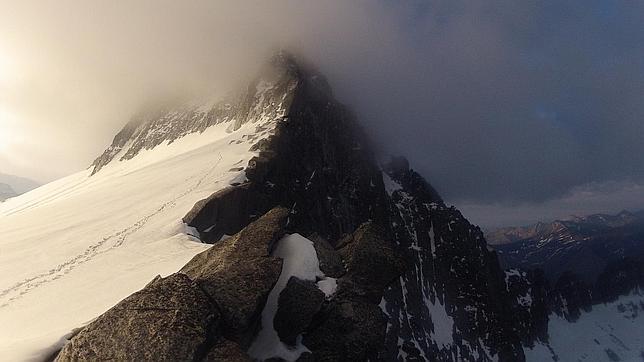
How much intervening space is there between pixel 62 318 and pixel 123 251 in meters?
11.8

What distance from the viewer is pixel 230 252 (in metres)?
18.6

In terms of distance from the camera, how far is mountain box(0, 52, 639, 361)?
13.4 m

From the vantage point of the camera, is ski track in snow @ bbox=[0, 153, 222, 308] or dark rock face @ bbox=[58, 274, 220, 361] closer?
dark rock face @ bbox=[58, 274, 220, 361]

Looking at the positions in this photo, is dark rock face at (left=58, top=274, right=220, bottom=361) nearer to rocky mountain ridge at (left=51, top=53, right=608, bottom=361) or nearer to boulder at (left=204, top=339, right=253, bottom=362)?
rocky mountain ridge at (left=51, top=53, right=608, bottom=361)

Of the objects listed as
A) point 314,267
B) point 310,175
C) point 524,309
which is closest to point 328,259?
point 314,267

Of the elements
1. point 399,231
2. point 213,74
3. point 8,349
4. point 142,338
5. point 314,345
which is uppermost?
point 213,74

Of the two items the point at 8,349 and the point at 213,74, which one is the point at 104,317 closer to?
the point at 8,349

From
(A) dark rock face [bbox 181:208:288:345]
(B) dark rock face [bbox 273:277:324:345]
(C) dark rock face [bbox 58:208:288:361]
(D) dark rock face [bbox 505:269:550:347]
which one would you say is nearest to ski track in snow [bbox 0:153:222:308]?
(A) dark rock face [bbox 181:208:288:345]

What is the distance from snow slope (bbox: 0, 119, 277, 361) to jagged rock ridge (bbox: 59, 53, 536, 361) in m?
3.04

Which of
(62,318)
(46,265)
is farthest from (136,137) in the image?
(62,318)

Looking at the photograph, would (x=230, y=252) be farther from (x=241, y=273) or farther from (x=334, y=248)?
(x=334, y=248)

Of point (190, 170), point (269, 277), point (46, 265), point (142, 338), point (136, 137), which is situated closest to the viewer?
point (142, 338)

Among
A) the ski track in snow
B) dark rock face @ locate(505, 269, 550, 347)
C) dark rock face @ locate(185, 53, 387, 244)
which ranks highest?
dark rock face @ locate(185, 53, 387, 244)

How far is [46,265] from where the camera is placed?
99.6ft
